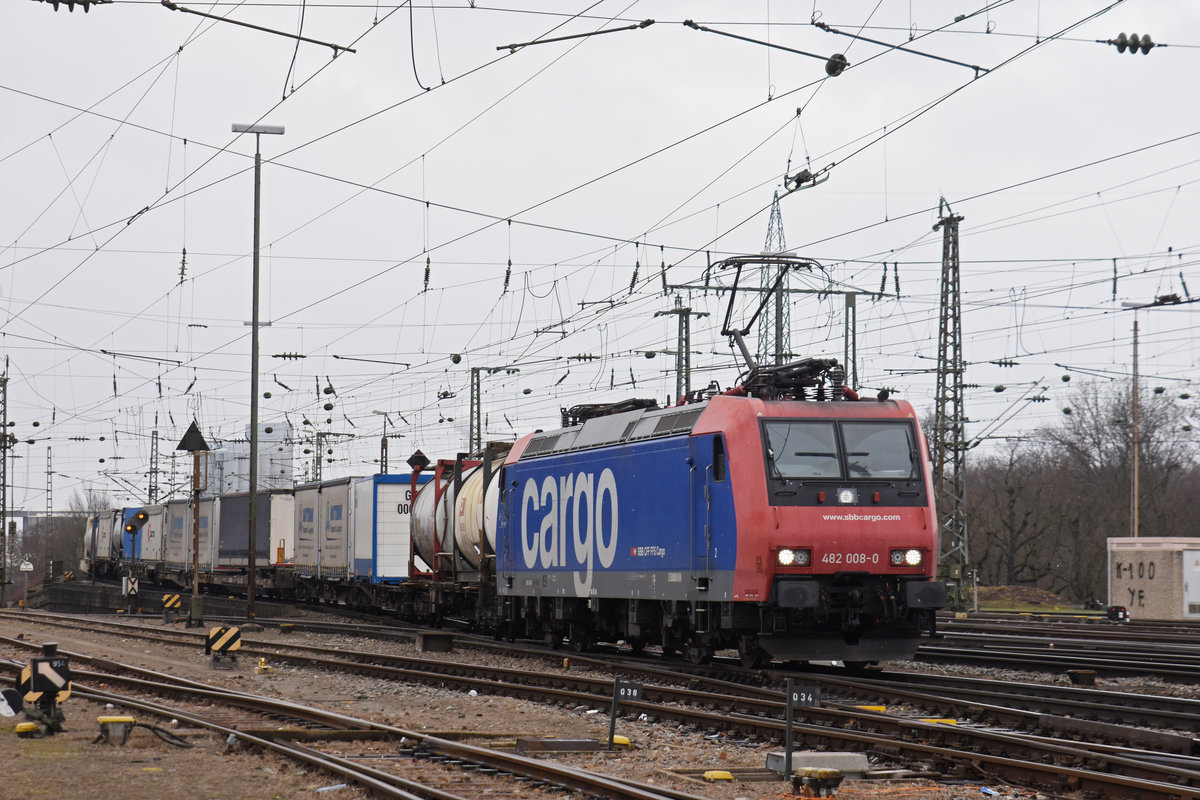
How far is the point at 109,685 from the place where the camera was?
18.2 m

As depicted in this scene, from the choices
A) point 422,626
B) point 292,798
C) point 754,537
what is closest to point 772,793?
point 292,798

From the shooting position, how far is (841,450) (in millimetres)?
17016

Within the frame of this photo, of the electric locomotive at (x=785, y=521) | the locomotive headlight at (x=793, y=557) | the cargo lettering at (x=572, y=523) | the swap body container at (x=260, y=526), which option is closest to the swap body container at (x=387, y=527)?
the swap body container at (x=260, y=526)

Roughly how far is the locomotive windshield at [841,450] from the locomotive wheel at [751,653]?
242cm

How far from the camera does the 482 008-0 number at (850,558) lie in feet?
54.2

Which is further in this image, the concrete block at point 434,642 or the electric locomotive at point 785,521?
the concrete block at point 434,642

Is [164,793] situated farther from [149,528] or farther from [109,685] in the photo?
[149,528]

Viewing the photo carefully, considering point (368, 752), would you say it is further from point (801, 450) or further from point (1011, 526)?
point (1011, 526)

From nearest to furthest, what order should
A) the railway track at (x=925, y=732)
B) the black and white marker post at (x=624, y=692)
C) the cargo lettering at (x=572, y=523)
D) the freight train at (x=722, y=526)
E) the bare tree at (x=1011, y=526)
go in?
1. the railway track at (x=925, y=732)
2. the black and white marker post at (x=624, y=692)
3. the freight train at (x=722, y=526)
4. the cargo lettering at (x=572, y=523)
5. the bare tree at (x=1011, y=526)

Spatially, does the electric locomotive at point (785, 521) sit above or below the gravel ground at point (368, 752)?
above

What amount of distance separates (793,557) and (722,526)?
103 centimetres

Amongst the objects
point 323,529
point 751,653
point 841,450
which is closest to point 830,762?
point 841,450

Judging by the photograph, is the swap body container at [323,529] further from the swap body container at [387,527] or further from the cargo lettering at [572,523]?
the cargo lettering at [572,523]

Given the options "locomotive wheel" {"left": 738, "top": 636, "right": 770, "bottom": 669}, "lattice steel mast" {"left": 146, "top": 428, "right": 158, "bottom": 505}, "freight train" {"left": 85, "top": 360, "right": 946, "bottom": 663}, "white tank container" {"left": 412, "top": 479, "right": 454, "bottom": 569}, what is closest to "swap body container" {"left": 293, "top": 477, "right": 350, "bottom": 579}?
"white tank container" {"left": 412, "top": 479, "right": 454, "bottom": 569}
